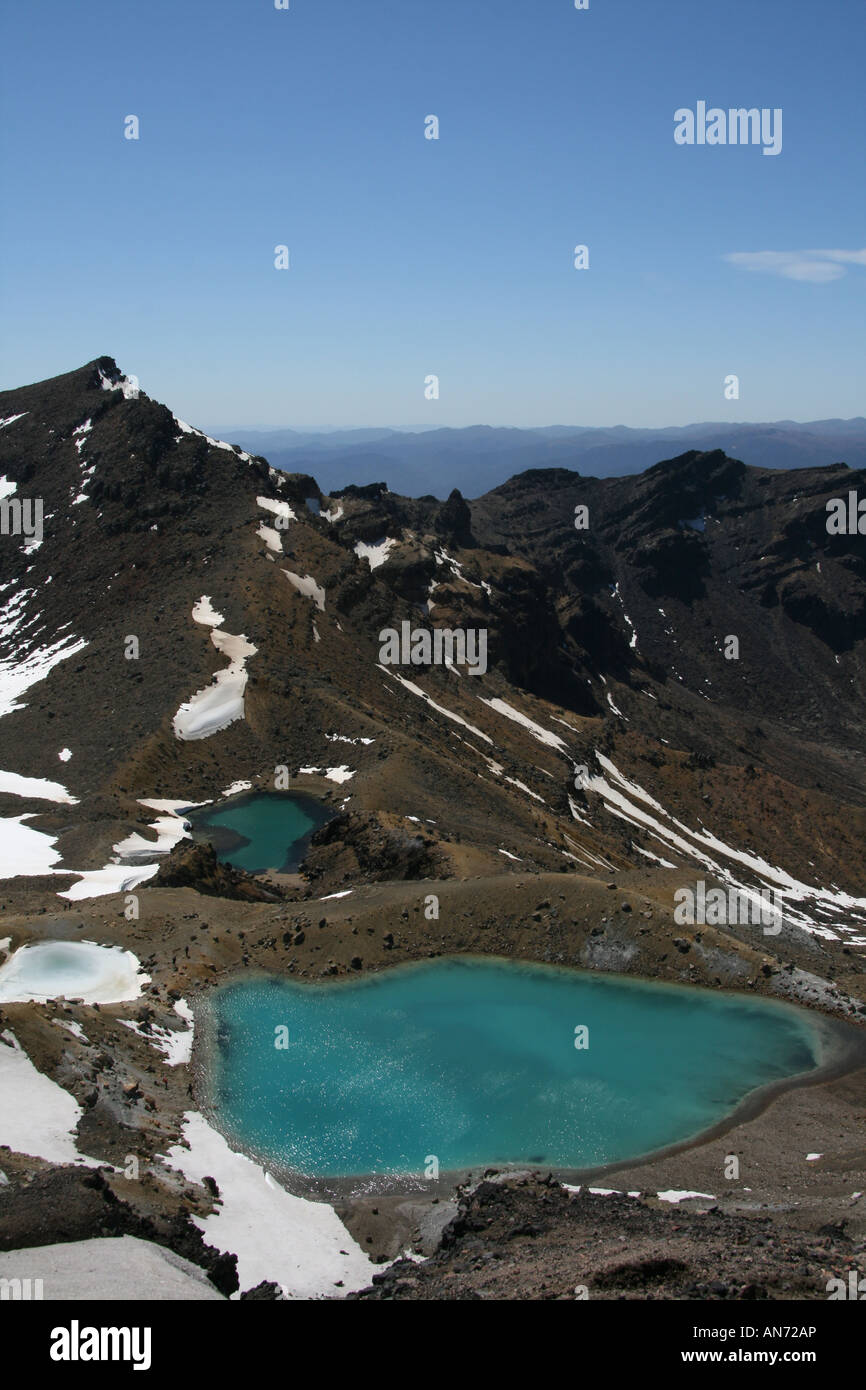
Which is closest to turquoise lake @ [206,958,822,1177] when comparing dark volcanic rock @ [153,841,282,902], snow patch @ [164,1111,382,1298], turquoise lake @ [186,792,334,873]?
snow patch @ [164,1111,382,1298]

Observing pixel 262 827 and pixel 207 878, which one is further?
pixel 262 827

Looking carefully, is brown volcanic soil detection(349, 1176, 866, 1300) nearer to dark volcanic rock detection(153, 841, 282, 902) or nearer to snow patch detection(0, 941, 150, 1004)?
snow patch detection(0, 941, 150, 1004)

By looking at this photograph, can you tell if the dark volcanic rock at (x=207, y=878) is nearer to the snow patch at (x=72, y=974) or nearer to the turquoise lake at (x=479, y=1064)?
the snow patch at (x=72, y=974)

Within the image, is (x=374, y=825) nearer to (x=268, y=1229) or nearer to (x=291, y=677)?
(x=291, y=677)

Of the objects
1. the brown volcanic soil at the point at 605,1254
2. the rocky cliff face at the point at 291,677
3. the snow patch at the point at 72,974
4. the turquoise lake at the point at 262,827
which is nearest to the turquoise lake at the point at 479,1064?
the snow patch at the point at 72,974

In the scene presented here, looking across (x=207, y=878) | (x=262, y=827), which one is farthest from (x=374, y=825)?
(x=262, y=827)
